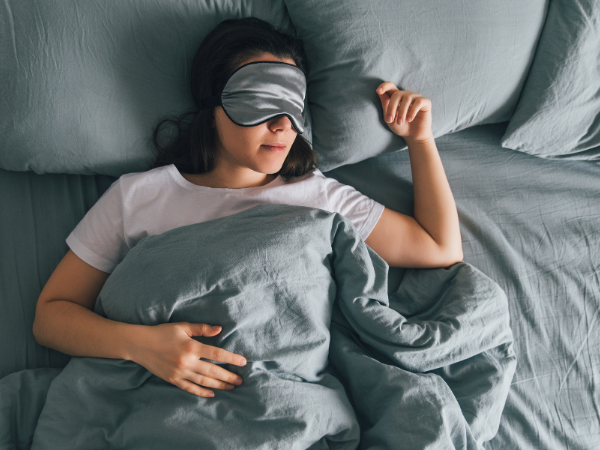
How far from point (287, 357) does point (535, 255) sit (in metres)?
0.69

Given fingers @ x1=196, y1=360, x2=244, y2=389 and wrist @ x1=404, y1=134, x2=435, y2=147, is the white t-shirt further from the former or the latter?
fingers @ x1=196, y1=360, x2=244, y2=389

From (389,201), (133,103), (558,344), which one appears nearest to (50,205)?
(133,103)

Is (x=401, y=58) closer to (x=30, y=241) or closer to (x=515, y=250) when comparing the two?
(x=515, y=250)

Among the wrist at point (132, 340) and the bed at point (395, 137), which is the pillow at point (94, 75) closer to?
the bed at point (395, 137)

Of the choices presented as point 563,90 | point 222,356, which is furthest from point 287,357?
point 563,90

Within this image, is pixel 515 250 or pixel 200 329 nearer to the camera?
pixel 200 329

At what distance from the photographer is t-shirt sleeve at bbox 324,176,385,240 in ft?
3.18

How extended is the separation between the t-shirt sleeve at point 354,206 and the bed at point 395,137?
8cm

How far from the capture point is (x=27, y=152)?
2.96 feet

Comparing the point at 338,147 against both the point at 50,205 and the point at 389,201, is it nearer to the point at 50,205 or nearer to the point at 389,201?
the point at 389,201

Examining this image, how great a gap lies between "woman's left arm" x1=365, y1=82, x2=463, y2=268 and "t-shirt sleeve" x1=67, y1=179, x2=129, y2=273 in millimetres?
531

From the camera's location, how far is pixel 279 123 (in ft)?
2.85

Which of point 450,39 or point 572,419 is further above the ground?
point 450,39

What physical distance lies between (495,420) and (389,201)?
0.52m
